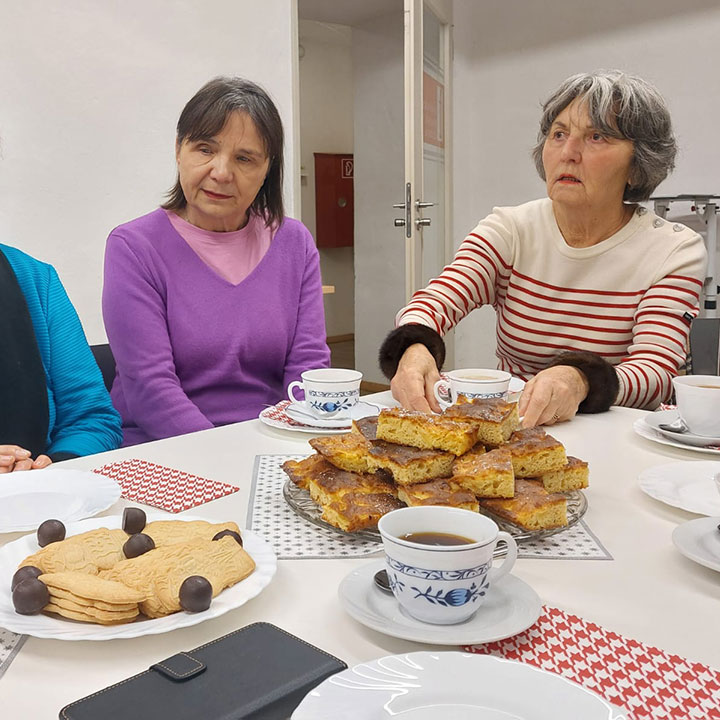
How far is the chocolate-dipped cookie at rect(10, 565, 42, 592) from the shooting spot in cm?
65

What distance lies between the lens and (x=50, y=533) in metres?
0.75

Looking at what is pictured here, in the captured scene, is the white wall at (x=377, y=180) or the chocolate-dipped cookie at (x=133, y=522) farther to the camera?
the white wall at (x=377, y=180)

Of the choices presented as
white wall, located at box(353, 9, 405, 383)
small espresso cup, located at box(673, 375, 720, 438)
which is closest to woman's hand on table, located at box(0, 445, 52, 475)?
small espresso cup, located at box(673, 375, 720, 438)

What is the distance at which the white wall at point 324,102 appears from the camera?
6.59 m

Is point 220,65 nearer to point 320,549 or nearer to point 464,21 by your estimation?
point 464,21

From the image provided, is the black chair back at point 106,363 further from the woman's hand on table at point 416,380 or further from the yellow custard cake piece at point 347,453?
the yellow custard cake piece at point 347,453

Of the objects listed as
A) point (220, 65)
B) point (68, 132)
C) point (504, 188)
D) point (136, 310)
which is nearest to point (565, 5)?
point (504, 188)

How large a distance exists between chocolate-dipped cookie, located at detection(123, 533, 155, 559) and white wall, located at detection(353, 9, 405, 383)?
4.50 m

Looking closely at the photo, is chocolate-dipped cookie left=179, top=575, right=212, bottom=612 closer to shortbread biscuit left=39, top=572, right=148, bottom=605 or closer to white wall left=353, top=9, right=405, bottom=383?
shortbread biscuit left=39, top=572, right=148, bottom=605

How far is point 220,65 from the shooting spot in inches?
134

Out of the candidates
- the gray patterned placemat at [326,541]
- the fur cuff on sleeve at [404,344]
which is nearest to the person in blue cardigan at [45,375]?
the fur cuff on sleeve at [404,344]

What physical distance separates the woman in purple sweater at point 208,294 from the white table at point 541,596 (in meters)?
0.70

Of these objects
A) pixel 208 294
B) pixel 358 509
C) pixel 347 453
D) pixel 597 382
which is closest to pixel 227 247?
pixel 208 294

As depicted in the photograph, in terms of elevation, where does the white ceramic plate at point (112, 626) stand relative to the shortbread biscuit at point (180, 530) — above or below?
below
